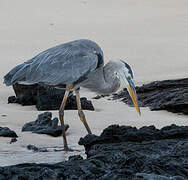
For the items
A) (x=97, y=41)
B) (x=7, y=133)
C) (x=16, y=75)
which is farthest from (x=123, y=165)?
(x=97, y=41)

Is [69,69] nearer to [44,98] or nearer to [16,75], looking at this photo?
[16,75]

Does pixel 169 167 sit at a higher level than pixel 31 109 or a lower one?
higher

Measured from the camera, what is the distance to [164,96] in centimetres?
1051

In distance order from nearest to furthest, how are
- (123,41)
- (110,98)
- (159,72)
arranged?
1. (110,98)
2. (159,72)
3. (123,41)

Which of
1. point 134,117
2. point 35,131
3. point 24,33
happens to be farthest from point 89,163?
point 24,33

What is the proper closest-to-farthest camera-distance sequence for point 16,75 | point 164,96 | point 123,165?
point 123,165, point 16,75, point 164,96

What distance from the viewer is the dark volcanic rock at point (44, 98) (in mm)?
9898

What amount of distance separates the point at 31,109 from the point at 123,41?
11.5 meters

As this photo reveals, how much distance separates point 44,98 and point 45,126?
5.81 feet

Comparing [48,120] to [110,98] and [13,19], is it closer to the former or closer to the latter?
[110,98]

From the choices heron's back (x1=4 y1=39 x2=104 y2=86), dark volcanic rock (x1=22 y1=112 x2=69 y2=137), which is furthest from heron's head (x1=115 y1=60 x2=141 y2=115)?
dark volcanic rock (x1=22 y1=112 x2=69 y2=137)

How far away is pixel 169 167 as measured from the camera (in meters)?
4.73

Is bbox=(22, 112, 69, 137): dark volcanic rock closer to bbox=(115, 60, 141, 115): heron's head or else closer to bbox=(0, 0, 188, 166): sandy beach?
bbox=(0, 0, 188, 166): sandy beach

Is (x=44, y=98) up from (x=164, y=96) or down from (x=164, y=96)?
up
